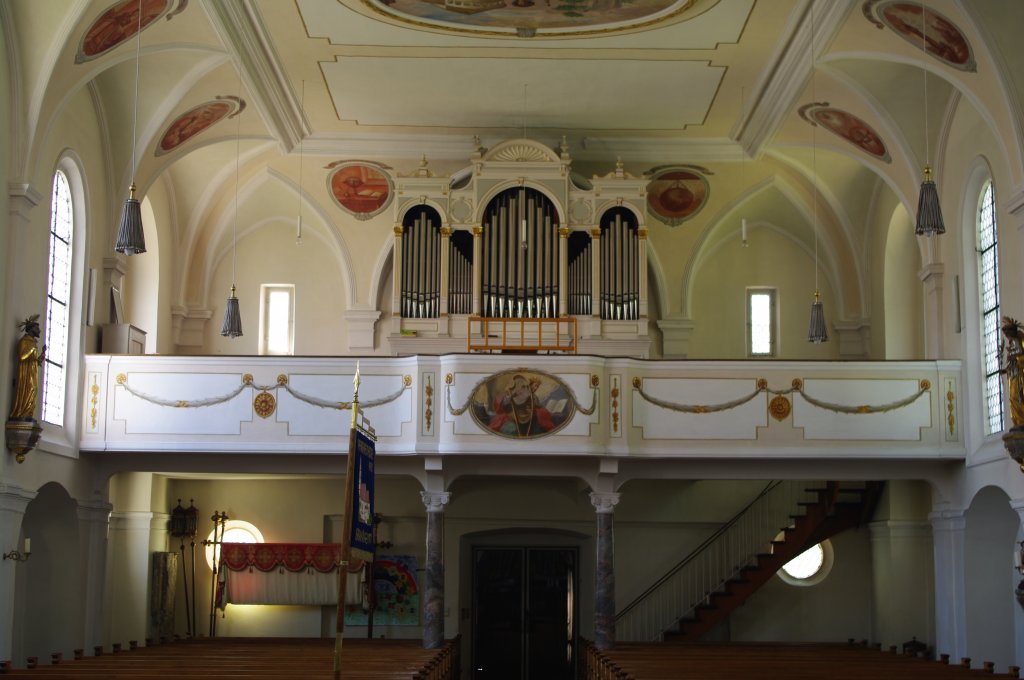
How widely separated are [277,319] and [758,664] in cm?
1118

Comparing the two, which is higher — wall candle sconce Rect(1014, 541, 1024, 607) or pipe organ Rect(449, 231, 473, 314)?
pipe organ Rect(449, 231, 473, 314)

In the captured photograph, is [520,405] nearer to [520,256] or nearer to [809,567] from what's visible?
[520,256]

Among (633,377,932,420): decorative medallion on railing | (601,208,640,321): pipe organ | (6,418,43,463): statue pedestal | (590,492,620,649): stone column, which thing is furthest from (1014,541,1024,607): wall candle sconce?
(6,418,43,463): statue pedestal

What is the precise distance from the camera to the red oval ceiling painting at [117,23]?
16061 mm

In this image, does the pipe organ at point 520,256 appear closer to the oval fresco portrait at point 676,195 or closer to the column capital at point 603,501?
the oval fresco portrait at point 676,195

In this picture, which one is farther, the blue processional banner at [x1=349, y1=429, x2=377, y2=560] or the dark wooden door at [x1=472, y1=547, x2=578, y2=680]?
the dark wooden door at [x1=472, y1=547, x2=578, y2=680]

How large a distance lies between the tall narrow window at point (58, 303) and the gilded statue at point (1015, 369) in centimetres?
1231

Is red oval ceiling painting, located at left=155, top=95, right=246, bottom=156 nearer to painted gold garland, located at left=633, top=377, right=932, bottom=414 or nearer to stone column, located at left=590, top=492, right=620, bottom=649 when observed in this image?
painted gold garland, located at left=633, top=377, right=932, bottom=414

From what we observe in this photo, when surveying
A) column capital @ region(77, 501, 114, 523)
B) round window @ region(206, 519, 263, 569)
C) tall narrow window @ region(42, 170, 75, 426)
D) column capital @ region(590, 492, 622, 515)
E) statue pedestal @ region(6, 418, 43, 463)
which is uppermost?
tall narrow window @ region(42, 170, 75, 426)

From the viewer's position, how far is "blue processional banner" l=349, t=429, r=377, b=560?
1177 cm

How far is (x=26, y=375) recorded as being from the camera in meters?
16.0

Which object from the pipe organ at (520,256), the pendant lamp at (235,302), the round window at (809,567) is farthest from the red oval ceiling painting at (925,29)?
the round window at (809,567)

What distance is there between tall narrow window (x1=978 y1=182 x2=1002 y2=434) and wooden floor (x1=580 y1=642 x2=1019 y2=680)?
3461mm

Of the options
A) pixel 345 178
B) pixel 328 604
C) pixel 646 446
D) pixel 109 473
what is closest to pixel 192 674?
pixel 109 473
